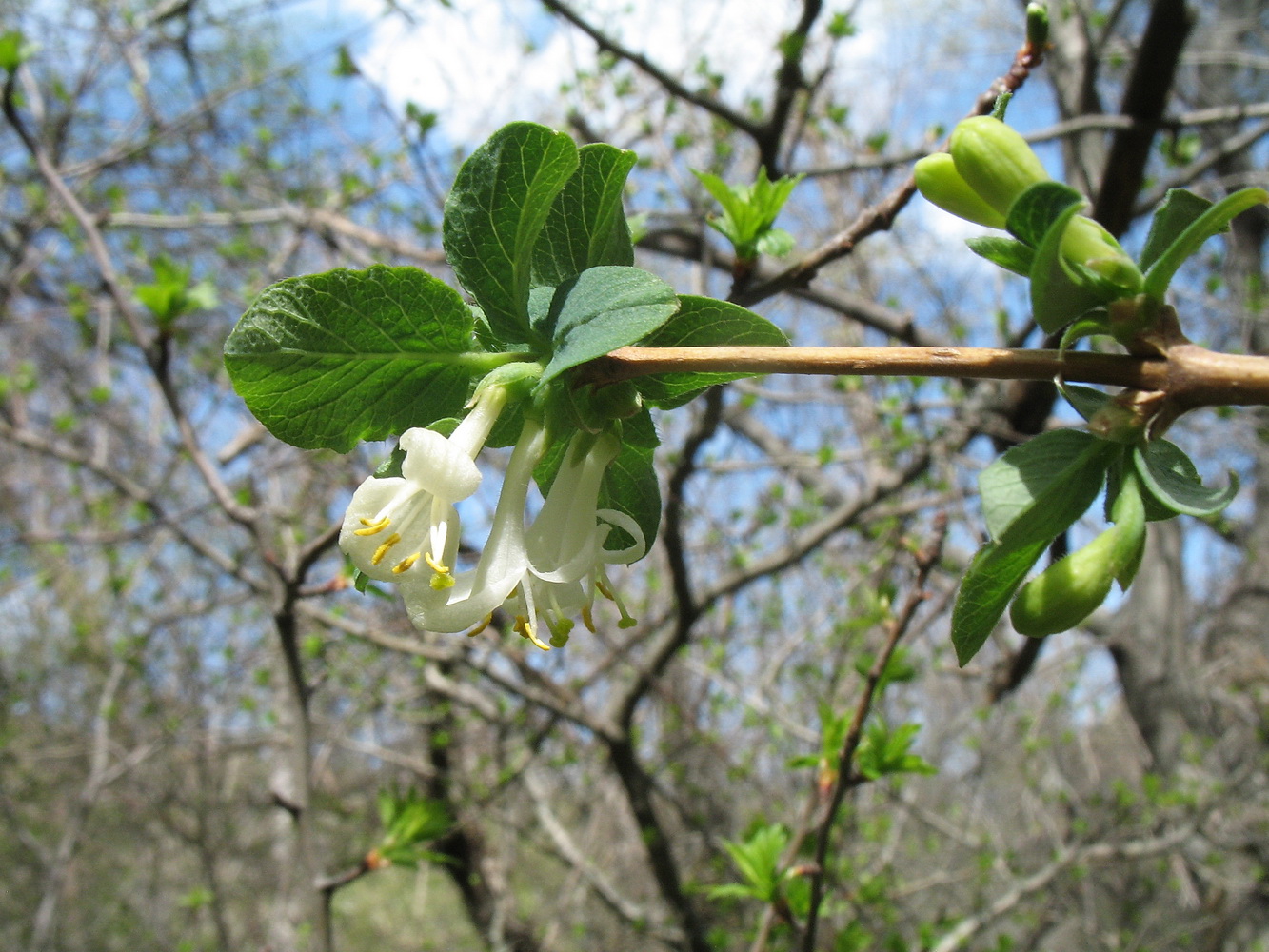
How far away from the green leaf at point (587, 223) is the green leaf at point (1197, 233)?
0.38m

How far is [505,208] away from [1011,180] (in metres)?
0.36

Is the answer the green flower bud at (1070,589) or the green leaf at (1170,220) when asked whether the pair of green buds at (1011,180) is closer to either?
the green leaf at (1170,220)

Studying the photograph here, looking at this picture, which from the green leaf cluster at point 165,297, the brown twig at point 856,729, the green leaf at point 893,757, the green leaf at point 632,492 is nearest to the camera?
the green leaf at point 632,492

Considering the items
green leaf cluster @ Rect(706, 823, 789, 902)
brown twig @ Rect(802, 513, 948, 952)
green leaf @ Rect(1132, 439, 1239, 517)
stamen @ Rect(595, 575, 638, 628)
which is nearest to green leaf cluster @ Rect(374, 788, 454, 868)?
green leaf cluster @ Rect(706, 823, 789, 902)

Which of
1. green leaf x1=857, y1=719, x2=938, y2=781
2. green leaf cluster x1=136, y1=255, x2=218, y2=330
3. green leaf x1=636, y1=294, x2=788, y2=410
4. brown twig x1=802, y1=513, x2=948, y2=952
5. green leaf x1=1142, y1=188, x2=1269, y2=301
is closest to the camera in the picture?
green leaf x1=1142, y1=188, x2=1269, y2=301

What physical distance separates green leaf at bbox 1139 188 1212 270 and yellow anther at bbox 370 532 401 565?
0.61 meters

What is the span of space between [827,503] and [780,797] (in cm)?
154

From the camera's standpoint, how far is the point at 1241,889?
3.74 m

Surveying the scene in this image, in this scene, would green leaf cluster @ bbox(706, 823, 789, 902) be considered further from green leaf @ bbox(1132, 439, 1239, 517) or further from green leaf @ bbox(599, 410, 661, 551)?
green leaf @ bbox(1132, 439, 1239, 517)

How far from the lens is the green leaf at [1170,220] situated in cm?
Answer: 63

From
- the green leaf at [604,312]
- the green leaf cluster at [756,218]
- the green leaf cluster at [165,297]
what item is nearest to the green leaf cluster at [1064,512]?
the green leaf at [604,312]

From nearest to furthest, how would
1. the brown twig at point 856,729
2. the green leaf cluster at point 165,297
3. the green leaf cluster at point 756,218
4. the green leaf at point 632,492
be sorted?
the green leaf at point 632,492 → the green leaf cluster at point 756,218 → the brown twig at point 856,729 → the green leaf cluster at point 165,297

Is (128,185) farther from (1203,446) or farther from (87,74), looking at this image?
(1203,446)

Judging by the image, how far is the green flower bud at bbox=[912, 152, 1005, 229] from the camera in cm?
66
